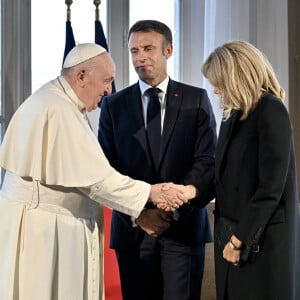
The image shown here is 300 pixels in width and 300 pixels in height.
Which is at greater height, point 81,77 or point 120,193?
point 81,77

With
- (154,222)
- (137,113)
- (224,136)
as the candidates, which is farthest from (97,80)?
(154,222)

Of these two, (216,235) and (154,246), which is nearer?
(216,235)

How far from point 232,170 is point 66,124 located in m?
0.68

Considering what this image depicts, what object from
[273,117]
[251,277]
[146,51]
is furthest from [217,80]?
[251,277]

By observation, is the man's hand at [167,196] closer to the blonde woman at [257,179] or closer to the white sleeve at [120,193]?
the white sleeve at [120,193]

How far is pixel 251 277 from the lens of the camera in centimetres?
212

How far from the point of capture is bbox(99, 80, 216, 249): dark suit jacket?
2512 mm

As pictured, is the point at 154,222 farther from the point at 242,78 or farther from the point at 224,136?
the point at 242,78

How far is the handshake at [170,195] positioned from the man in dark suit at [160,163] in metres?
0.03

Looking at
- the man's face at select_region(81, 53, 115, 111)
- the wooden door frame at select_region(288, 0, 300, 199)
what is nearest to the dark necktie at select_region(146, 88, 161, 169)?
the man's face at select_region(81, 53, 115, 111)

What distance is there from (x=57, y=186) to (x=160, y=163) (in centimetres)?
50

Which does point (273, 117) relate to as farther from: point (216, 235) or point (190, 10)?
point (190, 10)

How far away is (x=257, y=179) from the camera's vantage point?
2.10 m

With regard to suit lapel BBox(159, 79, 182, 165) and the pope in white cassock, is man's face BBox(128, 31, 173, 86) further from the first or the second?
the pope in white cassock
